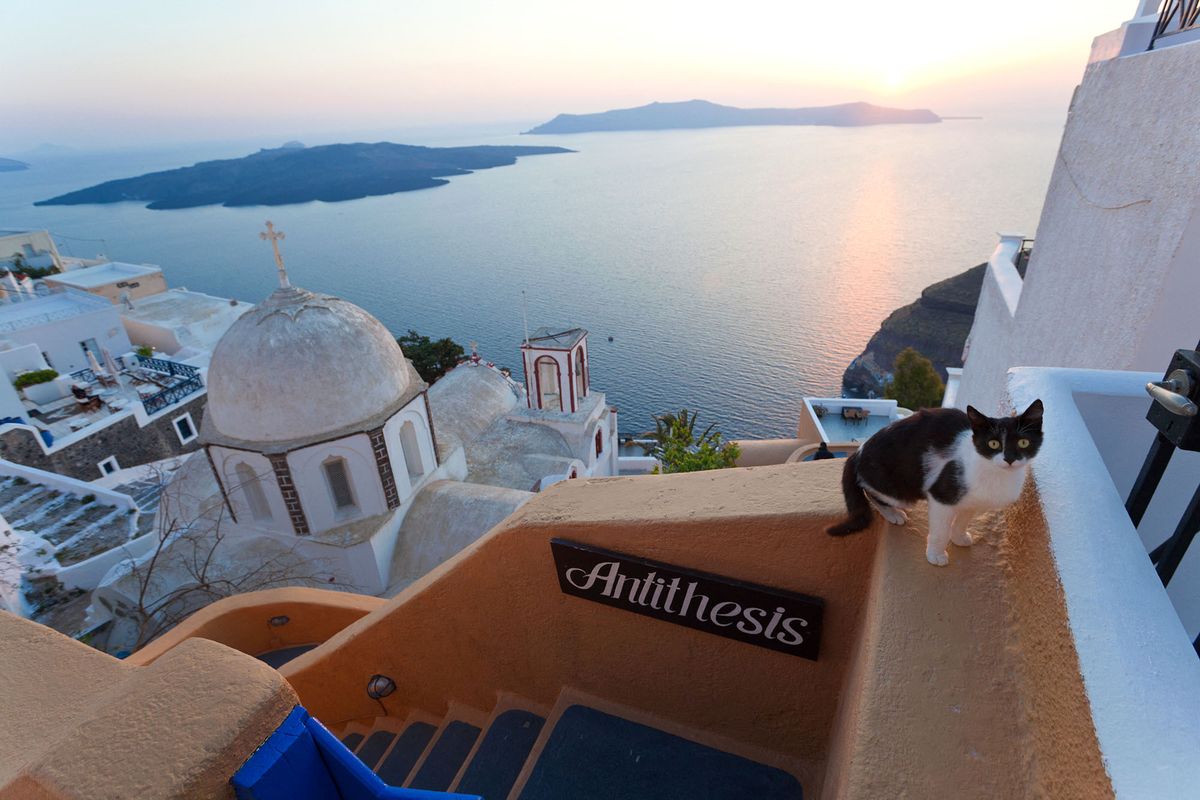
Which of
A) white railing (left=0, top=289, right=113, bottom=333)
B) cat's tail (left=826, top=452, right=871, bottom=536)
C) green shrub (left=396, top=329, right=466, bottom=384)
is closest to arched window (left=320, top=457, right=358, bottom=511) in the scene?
cat's tail (left=826, top=452, right=871, bottom=536)

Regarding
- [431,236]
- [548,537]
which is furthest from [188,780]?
[431,236]

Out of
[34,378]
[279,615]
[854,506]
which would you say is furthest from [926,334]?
[34,378]

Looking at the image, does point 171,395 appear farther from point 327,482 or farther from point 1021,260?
point 1021,260

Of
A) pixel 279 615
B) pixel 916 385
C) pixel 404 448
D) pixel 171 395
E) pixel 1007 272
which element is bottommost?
pixel 916 385

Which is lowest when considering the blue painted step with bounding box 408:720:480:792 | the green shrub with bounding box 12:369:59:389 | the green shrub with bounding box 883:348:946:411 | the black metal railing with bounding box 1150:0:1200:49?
the green shrub with bounding box 883:348:946:411

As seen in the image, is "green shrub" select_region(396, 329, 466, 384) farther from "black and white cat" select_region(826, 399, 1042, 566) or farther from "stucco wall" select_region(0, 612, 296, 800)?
"black and white cat" select_region(826, 399, 1042, 566)
